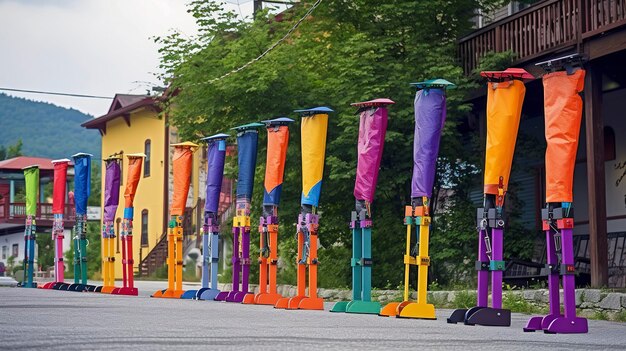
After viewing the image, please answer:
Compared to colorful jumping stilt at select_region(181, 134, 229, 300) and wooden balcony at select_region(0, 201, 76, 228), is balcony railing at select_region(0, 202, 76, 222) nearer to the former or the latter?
wooden balcony at select_region(0, 201, 76, 228)

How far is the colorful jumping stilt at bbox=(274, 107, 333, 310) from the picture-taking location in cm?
1929

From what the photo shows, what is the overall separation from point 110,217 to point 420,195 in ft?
42.0

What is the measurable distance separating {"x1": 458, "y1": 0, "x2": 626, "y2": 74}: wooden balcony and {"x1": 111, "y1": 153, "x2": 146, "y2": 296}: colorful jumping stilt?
7697 millimetres

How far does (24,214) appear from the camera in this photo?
65.0 meters

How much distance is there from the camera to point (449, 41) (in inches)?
1047

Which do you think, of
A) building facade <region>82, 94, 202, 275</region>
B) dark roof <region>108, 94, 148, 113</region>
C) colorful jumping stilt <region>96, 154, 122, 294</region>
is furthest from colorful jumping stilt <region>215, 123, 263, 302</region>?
dark roof <region>108, 94, 148, 113</region>

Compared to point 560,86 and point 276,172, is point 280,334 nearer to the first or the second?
point 560,86

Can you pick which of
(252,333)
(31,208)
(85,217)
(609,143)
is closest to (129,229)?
(85,217)

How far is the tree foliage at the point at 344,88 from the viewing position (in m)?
25.1

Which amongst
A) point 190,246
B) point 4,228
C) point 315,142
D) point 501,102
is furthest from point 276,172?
point 4,228

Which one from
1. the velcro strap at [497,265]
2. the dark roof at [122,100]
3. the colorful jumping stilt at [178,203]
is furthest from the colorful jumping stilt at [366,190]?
the dark roof at [122,100]

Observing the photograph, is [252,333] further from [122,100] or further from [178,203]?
[122,100]

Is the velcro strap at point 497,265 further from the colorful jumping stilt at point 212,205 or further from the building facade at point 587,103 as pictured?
the colorful jumping stilt at point 212,205

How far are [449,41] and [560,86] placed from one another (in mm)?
13140
